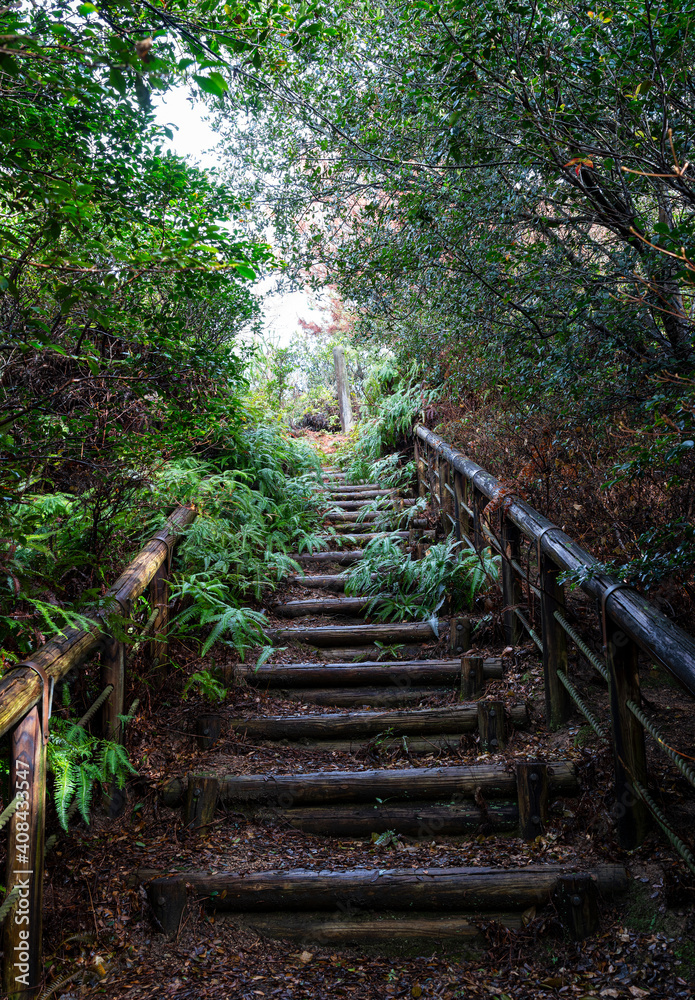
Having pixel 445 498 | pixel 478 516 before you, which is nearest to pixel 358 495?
pixel 445 498

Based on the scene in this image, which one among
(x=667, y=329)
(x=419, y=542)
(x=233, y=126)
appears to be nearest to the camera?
(x=667, y=329)

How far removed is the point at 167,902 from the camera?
2520mm

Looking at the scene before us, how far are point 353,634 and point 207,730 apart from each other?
1349 millimetres

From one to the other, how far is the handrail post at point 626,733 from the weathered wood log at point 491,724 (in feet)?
3.04

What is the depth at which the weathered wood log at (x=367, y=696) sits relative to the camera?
3.91 metres

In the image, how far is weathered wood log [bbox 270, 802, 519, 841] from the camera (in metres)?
2.91

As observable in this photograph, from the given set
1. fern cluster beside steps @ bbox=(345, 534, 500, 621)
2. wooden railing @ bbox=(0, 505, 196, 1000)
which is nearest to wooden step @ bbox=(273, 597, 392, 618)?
fern cluster beside steps @ bbox=(345, 534, 500, 621)

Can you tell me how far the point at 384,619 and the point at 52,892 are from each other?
9.44 ft

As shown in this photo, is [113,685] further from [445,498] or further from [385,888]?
[445,498]

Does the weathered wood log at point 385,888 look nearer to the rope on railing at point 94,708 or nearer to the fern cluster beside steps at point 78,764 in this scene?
the fern cluster beside steps at point 78,764

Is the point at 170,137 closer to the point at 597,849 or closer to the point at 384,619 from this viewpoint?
the point at 384,619

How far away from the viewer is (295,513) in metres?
6.71

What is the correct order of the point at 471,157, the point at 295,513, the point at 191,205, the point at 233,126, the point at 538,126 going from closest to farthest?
the point at 538,126, the point at 471,157, the point at 191,205, the point at 295,513, the point at 233,126

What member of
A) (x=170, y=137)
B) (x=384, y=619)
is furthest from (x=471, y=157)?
(x=384, y=619)
